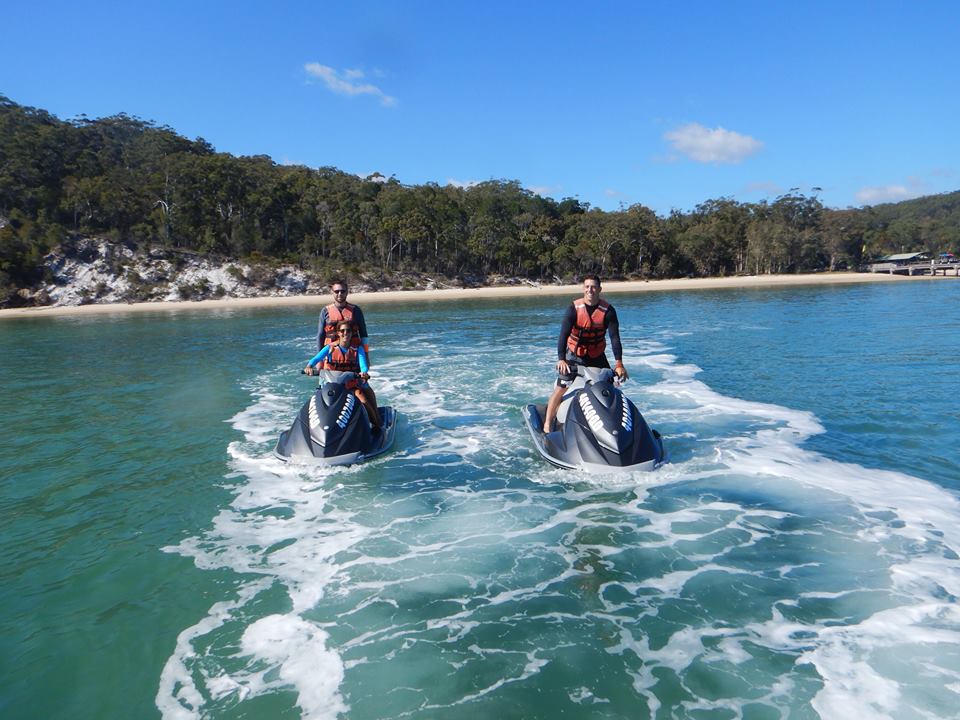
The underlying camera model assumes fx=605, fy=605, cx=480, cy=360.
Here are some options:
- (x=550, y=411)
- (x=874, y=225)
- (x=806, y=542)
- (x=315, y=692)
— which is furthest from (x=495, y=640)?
(x=874, y=225)

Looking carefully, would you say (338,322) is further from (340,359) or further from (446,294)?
(446,294)

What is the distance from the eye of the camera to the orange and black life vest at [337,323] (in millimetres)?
7961

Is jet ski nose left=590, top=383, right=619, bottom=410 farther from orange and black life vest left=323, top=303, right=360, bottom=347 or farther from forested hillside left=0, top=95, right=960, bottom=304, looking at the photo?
forested hillside left=0, top=95, right=960, bottom=304

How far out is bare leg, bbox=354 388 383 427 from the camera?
7855 mm

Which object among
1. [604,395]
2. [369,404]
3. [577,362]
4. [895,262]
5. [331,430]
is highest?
[895,262]

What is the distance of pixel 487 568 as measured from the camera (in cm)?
486

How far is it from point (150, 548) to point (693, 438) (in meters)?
6.57

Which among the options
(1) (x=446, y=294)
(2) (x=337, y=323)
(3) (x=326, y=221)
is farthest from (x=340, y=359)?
(3) (x=326, y=221)

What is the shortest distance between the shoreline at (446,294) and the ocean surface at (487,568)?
40.6 meters

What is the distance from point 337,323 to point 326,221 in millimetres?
60864

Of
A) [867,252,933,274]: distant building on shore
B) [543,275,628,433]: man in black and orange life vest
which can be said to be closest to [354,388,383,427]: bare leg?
[543,275,628,433]: man in black and orange life vest

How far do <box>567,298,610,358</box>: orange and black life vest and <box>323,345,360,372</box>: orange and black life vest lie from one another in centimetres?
281

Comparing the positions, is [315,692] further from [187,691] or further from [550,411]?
[550,411]

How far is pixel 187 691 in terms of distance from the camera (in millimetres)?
3539
